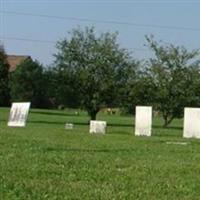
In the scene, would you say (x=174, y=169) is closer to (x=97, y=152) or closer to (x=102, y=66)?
(x=97, y=152)

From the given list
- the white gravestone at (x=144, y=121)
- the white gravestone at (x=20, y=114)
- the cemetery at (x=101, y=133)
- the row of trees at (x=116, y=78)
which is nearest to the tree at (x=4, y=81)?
the cemetery at (x=101, y=133)

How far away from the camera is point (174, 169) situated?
44.4 ft

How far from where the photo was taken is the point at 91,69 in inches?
2628

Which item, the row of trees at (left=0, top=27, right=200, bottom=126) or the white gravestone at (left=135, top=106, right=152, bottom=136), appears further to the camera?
the row of trees at (left=0, top=27, right=200, bottom=126)

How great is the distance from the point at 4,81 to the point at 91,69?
122 ft

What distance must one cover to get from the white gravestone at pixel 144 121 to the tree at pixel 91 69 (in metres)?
31.9

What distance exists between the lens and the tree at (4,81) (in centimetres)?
9464

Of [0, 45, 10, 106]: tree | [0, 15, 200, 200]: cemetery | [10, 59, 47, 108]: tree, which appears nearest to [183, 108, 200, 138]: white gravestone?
[0, 15, 200, 200]: cemetery

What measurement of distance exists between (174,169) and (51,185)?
3952 millimetres

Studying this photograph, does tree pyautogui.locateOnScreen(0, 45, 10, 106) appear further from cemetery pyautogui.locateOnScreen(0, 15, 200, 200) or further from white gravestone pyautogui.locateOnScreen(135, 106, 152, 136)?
white gravestone pyautogui.locateOnScreen(135, 106, 152, 136)

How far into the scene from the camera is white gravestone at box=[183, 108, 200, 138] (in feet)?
101

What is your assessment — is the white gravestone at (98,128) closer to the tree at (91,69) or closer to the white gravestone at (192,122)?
the white gravestone at (192,122)

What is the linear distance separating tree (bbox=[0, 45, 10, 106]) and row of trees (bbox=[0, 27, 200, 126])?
2598cm

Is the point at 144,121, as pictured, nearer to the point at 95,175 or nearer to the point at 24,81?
the point at 95,175
